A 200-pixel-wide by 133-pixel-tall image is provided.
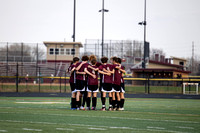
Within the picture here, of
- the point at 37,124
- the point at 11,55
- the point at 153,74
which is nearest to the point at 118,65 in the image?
the point at 37,124

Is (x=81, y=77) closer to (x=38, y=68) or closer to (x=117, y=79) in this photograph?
(x=117, y=79)

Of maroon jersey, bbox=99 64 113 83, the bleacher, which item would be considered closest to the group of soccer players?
maroon jersey, bbox=99 64 113 83

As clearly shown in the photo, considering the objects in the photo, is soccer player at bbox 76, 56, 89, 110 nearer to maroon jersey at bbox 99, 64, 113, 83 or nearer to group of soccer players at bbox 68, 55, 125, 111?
group of soccer players at bbox 68, 55, 125, 111

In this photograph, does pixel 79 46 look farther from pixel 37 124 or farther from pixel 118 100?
pixel 37 124

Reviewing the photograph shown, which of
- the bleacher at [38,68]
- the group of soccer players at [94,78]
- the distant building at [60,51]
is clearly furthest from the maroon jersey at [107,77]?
the distant building at [60,51]

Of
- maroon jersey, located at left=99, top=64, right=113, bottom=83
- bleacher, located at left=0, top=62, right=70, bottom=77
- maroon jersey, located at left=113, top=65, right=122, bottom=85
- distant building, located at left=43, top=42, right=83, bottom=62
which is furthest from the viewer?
distant building, located at left=43, top=42, right=83, bottom=62

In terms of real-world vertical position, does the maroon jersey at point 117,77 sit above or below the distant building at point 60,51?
below

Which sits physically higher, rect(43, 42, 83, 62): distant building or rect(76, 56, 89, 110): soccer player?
rect(43, 42, 83, 62): distant building

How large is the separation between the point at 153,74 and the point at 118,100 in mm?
39286

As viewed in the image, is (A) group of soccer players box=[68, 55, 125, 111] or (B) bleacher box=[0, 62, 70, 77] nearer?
(A) group of soccer players box=[68, 55, 125, 111]

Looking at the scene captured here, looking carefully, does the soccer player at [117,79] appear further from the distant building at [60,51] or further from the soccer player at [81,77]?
the distant building at [60,51]

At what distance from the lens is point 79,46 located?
192ft

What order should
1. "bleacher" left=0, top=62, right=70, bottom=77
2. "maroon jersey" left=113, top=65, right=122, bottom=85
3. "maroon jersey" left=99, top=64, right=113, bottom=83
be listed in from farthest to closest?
1. "bleacher" left=0, top=62, right=70, bottom=77
2. "maroon jersey" left=113, top=65, right=122, bottom=85
3. "maroon jersey" left=99, top=64, right=113, bottom=83

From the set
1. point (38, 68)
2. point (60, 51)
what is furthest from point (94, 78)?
point (60, 51)
